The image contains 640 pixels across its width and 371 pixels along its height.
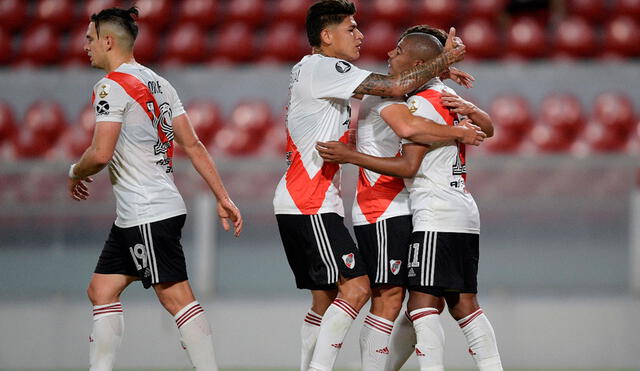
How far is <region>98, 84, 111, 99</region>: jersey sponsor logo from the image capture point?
464 cm

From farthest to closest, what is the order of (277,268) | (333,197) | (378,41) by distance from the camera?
(378,41) → (277,268) → (333,197)

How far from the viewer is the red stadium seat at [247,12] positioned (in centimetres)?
1120

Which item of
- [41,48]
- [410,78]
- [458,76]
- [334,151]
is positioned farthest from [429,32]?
[41,48]

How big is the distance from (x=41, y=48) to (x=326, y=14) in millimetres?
7156

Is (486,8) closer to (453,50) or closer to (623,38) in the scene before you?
(623,38)

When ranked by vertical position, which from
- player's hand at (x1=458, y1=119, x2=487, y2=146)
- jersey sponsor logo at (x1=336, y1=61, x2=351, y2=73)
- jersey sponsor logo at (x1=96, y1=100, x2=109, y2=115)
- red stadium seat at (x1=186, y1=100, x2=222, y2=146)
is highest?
red stadium seat at (x1=186, y1=100, x2=222, y2=146)

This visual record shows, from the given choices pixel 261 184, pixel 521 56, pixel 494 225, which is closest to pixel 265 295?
pixel 261 184

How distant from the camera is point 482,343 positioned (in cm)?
486

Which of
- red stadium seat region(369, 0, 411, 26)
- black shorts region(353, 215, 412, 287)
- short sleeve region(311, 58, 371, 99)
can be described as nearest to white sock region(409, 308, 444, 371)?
black shorts region(353, 215, 412, 287)

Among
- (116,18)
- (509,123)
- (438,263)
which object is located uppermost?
(509,123)

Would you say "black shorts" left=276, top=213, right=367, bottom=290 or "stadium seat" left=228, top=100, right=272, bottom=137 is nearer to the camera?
"black shorts" left=276, top=213, right=367, bottom=290

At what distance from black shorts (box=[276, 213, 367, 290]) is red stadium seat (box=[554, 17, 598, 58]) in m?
6.62

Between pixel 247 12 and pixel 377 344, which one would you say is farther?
pixel 247 12

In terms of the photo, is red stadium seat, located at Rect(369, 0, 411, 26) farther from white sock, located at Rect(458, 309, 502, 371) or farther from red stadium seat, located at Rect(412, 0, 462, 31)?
white sock, located at Rect(458, 309, 502, 371)
